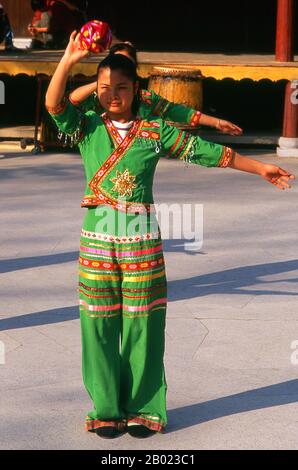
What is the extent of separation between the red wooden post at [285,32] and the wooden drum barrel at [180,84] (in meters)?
1.29

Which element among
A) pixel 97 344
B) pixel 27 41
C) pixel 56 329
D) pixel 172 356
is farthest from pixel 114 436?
pixel 27 41

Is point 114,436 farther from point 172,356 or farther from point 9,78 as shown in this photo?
point 9,78

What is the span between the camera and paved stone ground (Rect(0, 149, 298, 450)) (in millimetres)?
5730

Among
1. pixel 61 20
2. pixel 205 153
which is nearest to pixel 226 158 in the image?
pixel 205 153

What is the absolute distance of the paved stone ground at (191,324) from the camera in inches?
226

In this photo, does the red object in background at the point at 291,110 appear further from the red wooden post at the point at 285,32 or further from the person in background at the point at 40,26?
the person in background at the point at 40,26

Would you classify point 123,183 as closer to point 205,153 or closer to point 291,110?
point 205,153

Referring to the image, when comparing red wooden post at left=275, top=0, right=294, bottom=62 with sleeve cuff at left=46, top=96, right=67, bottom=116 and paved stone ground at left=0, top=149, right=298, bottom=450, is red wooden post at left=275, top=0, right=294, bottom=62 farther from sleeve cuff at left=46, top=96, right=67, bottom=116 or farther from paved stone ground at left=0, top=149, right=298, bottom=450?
sleeve cuff at left=46, top=96, right=67, bottom=116

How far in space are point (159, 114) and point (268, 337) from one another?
1.84 m

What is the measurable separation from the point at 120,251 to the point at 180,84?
9.36 meters

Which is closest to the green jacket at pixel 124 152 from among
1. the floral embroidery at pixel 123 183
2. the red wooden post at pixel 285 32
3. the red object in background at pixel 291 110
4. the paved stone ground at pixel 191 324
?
the floral embroidery at pixel 123 183

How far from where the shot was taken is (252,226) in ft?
35.1

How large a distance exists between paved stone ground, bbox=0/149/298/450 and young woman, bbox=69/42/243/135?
54.9 inches

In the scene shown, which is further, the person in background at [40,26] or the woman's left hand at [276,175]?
the person in background at [40,26]
